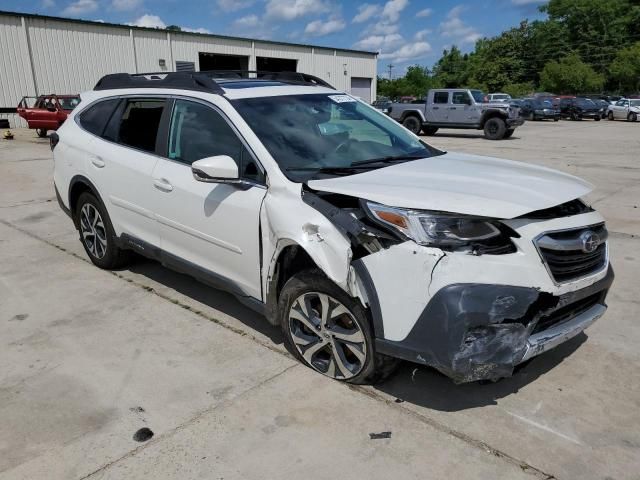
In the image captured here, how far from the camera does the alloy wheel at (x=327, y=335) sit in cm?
302

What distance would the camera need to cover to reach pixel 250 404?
3.05 metres

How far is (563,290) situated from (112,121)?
392cm

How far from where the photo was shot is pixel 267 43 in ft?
121

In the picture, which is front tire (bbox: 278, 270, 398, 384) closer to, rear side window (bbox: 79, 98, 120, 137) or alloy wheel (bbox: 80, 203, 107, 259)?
alloy wheel (bbox: 80, 203, 107, 259)

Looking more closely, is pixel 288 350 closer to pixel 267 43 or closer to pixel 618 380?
pixel 618 380

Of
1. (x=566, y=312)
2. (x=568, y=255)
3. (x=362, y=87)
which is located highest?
(x=362, y=87)

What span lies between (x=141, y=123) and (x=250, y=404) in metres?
2.57

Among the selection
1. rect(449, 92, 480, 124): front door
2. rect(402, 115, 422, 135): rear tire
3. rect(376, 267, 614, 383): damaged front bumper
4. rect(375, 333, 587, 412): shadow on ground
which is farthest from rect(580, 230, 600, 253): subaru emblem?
rect(402, 115, 422, 135): rear tire

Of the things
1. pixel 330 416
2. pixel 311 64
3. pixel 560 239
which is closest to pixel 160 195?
pixel 330 416

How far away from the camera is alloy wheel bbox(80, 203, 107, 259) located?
5.01 metres

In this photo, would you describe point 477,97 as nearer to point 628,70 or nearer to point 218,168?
point 218,168

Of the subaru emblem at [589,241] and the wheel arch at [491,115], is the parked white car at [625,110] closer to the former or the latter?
the wheel arch at [491,115]

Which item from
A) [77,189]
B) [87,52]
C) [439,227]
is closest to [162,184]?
[77,189]

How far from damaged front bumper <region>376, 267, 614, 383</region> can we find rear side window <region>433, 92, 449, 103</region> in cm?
2102
